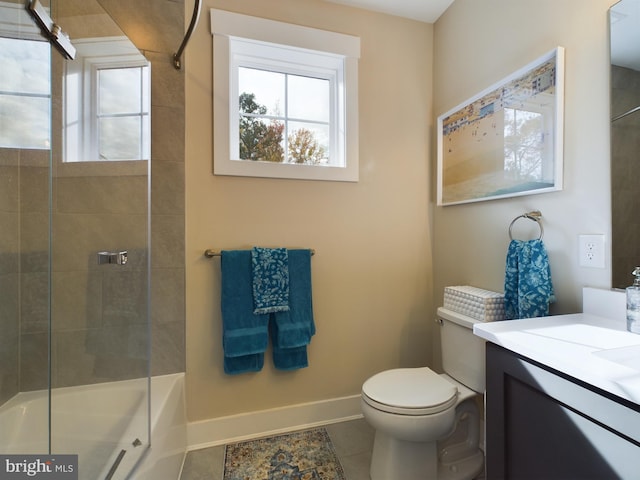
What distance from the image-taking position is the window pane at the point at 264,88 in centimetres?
177

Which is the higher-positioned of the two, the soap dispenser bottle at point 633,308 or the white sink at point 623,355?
the soap dispenser bottle at point 633,308

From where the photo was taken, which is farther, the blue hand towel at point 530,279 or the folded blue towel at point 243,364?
the folded blue towel at point 243,364

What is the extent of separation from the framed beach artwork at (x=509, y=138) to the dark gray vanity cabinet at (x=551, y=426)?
811 millimetres

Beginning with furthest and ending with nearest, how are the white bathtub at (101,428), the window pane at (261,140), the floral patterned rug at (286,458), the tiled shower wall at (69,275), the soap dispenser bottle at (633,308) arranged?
the window pane at (261,140), the floral patterned rug at (286,458), the tiled shower wall at (69,275), the white bathtub at (101,428), the soap dispenser bottle at (633,308)

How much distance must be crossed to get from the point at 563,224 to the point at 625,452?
86 cm

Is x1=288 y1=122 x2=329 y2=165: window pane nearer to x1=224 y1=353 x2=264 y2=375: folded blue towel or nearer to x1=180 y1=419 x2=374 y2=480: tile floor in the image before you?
x1=224 y1=353 x2=264 y2=375: folded blue towel

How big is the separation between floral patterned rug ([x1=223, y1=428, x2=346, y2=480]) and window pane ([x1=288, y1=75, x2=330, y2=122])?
1.87 metres

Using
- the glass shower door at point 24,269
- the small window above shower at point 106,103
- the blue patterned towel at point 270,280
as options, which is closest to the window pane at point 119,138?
the small window above shower at point 106,103

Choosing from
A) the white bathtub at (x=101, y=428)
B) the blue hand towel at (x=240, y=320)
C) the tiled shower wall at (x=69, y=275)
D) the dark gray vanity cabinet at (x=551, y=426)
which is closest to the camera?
the dark gray vanity cabinet at (x=551, y=426)

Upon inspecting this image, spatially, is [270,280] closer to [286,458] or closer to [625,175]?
[286,458]

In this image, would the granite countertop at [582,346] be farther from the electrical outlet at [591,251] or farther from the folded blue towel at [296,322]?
the folded blue towel at [296,322]

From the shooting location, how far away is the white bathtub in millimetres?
1046

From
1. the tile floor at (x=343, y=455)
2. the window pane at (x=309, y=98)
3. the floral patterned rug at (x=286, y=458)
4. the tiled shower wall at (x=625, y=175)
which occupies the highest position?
the window pane at (x=309, y=98)

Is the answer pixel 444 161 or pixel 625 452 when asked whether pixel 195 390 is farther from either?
pixel 444 161
